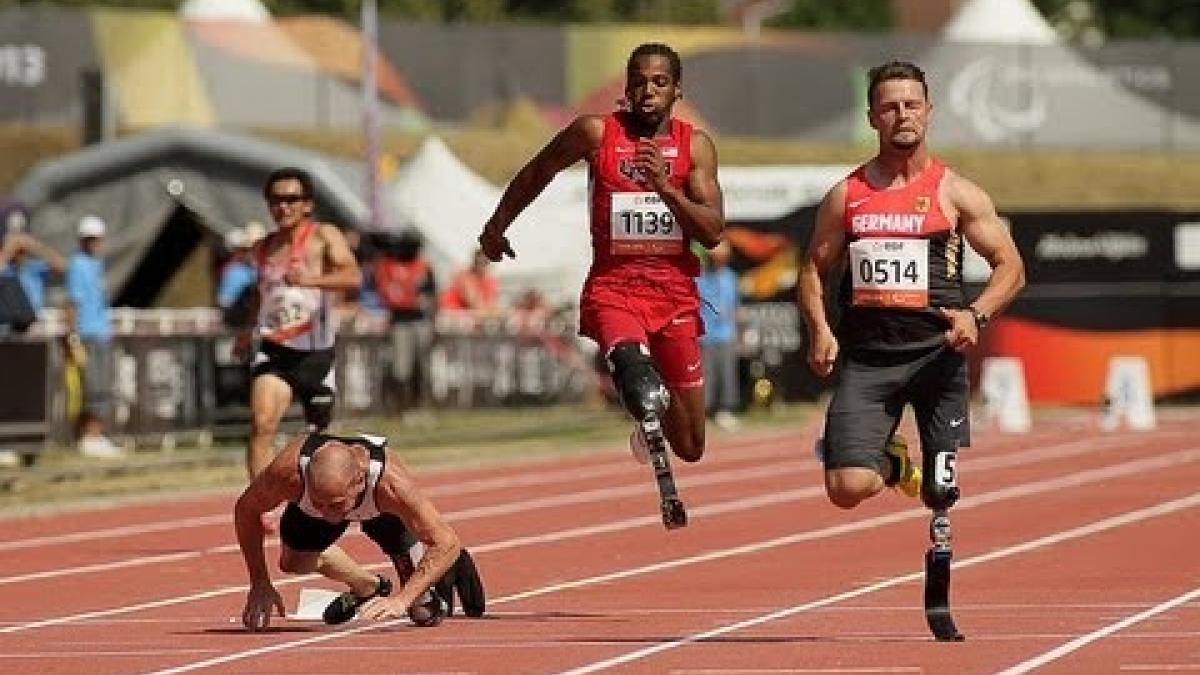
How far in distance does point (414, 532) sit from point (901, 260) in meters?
2.22

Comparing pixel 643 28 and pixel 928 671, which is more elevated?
pixel 643 28

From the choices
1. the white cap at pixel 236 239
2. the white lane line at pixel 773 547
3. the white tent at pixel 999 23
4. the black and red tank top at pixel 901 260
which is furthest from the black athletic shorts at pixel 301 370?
the white tent at pixel 999 23

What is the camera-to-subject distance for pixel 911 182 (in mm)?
14016

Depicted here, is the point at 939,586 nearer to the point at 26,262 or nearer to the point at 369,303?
the point at 26,262

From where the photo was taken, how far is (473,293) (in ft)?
134

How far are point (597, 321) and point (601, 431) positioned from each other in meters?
20.6

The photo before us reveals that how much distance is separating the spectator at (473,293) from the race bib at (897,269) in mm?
26497

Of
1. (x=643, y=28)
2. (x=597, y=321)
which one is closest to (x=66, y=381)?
(x=597, y=321)

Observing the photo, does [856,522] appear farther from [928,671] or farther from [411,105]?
[411,105]

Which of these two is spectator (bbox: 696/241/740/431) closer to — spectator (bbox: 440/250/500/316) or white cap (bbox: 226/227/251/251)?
spectator (bbox: 440/250/500/316)

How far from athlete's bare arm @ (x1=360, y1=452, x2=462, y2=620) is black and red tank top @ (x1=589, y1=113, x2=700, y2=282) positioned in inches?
78.0

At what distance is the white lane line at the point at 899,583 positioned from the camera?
13370mm

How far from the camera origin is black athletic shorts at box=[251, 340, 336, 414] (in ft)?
67.9

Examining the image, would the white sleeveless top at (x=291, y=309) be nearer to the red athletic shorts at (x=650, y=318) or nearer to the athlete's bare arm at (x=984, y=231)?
the red athletic shorts at (x=650, y=318)
